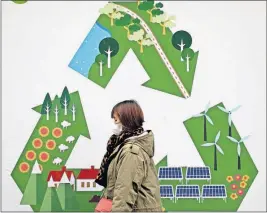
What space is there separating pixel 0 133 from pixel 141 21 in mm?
1470

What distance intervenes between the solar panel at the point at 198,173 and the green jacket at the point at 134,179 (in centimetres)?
91

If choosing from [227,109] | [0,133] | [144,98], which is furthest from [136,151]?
[0,133]

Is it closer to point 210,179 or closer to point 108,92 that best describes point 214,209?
point 210,179

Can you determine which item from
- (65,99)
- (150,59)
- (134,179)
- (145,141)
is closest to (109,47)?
(150,59)

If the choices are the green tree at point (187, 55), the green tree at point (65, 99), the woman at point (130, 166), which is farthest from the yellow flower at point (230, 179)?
the green tree at point (65, 99)

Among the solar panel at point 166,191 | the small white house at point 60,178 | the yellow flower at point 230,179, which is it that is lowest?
the solar panel at point 166,191

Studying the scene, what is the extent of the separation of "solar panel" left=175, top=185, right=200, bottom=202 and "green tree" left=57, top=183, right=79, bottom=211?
0.83m

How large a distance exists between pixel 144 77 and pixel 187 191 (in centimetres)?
99

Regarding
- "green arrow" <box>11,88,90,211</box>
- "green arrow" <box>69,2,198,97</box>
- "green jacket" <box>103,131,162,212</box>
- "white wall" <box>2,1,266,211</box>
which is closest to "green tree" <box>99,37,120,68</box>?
"green arrow" <box>69,2,198,97</box>

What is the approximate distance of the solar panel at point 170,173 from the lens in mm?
3432

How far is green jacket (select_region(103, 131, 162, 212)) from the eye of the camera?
239 cm

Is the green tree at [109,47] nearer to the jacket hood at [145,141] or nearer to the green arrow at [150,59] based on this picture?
the green arrow at [150,59]

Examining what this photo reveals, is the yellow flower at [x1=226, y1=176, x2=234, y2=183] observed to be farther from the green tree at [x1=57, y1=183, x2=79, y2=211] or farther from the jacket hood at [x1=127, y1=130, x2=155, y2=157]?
the green tree at [x1=57, y1=183, x2=79, y2=211]

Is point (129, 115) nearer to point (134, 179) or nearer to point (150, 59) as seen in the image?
point (134, 179)
